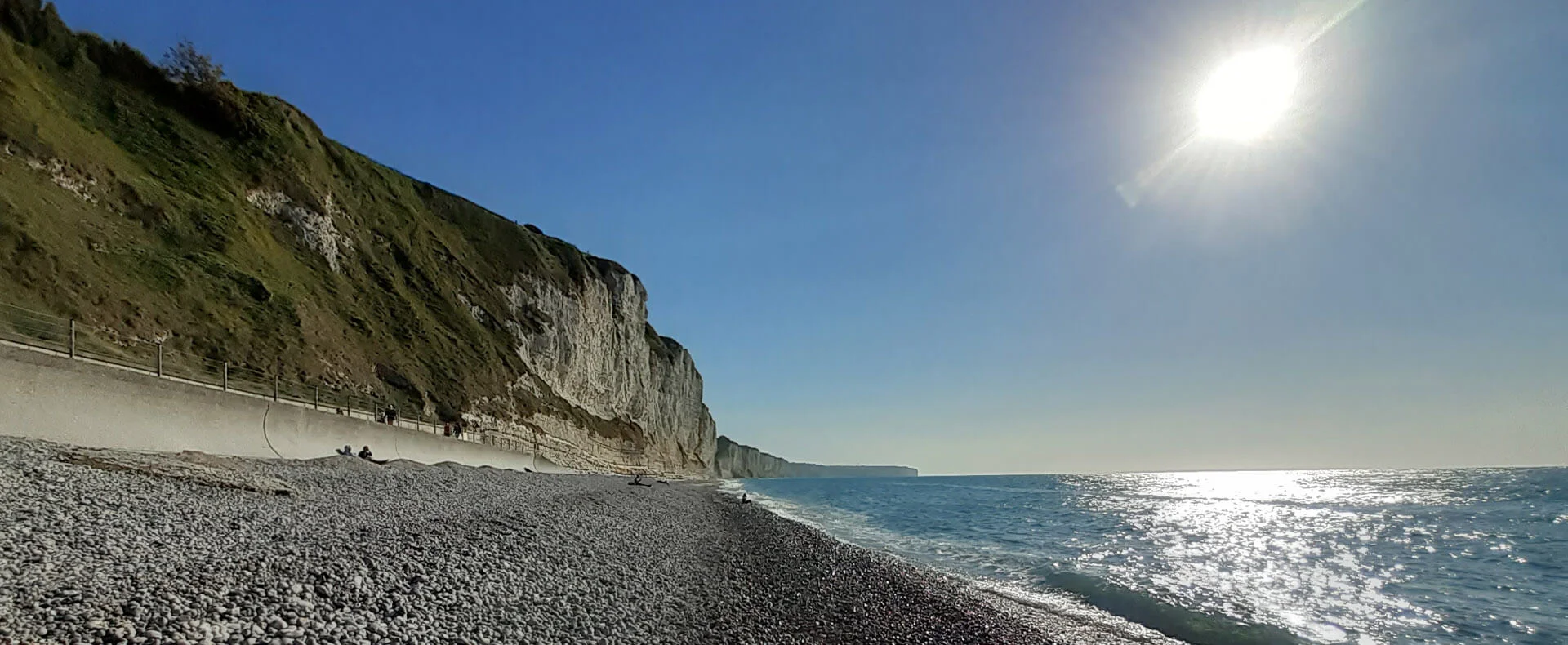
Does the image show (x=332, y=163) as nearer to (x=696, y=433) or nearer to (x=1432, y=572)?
(x=1432, y=572)

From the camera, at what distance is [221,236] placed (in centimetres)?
3300

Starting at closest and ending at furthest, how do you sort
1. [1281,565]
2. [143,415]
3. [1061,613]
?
[1061,613] < [143,415] < [1281,565]

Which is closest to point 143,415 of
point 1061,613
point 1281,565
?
point 1061,613

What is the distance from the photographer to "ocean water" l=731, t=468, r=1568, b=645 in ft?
44.2

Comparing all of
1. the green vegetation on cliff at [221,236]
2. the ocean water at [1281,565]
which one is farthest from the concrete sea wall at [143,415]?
the ocean water at [1281,565]

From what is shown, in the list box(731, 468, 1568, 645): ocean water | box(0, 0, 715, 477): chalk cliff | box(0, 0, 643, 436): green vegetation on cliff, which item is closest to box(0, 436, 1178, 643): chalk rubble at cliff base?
box(731, 468, 1568, 645): ocean water

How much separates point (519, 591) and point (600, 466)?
2173 inches

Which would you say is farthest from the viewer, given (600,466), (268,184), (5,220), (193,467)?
(600,466)

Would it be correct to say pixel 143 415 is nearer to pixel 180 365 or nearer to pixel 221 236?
pixel 180 365

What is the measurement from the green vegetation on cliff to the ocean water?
25.8 m

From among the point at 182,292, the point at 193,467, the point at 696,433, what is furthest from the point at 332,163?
the point at 696,433

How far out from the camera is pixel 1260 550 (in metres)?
23.9

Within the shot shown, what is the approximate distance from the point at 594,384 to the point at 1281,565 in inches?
2436

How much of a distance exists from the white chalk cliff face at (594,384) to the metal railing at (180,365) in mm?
11156
